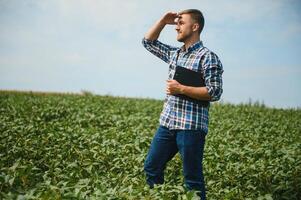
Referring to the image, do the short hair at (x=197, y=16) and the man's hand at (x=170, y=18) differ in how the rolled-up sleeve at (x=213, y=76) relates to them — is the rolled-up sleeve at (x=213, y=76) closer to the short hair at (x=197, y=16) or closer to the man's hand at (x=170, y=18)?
the short hair at (x=197, y=16)

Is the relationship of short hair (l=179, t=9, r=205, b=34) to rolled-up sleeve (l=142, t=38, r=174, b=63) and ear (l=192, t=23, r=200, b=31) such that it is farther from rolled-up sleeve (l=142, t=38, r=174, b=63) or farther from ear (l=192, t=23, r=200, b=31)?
rolled-up sleeve (l=142, t=38, r=174, b=63)

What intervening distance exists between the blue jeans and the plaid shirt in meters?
0.09

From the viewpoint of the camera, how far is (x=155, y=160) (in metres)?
4.84

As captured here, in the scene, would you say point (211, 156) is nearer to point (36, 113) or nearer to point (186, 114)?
point (186, 114)

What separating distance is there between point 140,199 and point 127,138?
5.77 meters

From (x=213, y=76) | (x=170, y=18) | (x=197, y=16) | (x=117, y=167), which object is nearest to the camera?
(x=213, y=76)

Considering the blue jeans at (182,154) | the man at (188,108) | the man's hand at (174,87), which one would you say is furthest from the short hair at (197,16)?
the blue jeans at (182,154)

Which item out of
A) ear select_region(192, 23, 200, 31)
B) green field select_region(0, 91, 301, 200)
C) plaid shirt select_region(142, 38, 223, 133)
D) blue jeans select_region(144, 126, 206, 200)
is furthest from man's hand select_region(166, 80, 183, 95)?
green field select_region(0, 91, 301, 200)

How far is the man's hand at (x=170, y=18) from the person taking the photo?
5.01 m

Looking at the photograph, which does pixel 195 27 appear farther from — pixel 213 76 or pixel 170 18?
pixel 213 76

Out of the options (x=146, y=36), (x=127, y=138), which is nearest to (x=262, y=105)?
(x=127, y=138)

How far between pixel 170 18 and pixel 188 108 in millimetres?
1182

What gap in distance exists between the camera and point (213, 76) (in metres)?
4.44

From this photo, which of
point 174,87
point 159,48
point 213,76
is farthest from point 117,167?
point 213,76
